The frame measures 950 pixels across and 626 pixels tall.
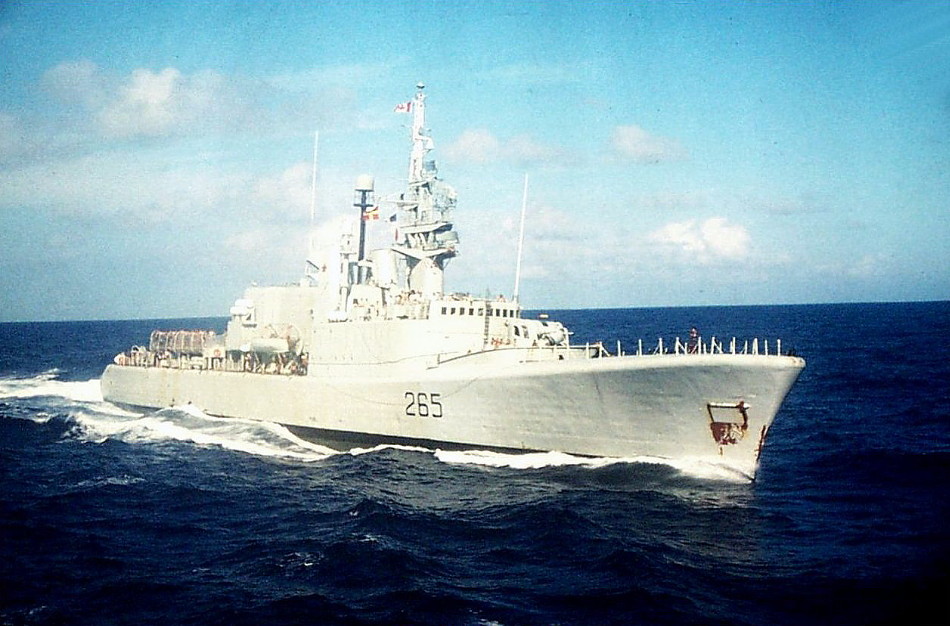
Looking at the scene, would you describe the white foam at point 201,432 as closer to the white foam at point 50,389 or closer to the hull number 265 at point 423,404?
the hull number 265 at point 423,404

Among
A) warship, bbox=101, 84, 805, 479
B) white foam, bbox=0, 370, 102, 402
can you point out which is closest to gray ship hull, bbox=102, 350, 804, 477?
warship, bbox=101, 84, 805, 479

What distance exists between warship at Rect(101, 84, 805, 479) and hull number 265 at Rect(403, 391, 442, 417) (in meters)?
0.04

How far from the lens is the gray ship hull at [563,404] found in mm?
17891

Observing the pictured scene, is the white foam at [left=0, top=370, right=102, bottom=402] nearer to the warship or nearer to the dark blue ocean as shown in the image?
the warship

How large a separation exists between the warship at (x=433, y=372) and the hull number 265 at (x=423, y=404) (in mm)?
44

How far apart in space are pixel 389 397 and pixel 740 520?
10935 mm

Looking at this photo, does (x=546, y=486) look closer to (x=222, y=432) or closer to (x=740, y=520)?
(x=740, y=520)

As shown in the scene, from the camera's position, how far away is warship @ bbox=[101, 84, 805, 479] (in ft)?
59.9

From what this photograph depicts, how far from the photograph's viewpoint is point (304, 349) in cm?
2920

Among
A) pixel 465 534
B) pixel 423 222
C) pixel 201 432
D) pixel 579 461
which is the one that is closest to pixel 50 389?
pixel 201 432

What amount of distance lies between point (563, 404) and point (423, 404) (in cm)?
445

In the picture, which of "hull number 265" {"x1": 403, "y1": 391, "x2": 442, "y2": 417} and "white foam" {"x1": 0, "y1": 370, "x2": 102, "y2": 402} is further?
"white foam" {"x1": 0, "y1": 370, "x2": 102, "y2": 402}

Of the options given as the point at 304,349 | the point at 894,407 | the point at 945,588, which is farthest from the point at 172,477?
the point at 894,407

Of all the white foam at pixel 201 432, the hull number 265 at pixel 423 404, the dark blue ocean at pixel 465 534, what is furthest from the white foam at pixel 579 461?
the white foam at pixel 201 432
